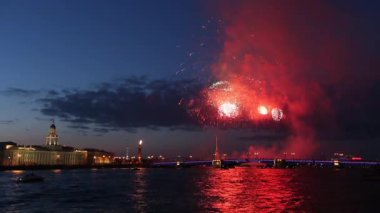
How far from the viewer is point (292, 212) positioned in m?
50.9

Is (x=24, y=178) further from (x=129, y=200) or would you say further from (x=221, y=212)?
(x=221, y=212)

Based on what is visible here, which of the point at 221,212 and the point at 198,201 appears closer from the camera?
the point at 221,212

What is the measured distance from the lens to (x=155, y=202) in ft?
201

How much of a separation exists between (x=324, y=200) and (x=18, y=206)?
3956cm

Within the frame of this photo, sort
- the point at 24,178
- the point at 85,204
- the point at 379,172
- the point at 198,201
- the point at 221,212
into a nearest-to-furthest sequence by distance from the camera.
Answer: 1. the point at 221,212
2. the point at 85,204
3. the point at 198,201
4. the point at 24,178
5. the point at 379,172

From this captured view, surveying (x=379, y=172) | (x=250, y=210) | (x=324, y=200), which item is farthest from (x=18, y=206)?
(x=379, y=172)

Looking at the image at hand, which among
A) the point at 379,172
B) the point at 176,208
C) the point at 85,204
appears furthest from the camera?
the point at 379,172

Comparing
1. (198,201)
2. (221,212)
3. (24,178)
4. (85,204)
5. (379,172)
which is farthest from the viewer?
(379,172)

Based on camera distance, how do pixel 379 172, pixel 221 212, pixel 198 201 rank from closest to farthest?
1. pixel 221 212
2. pixel 198 201
3. pixel 379 172

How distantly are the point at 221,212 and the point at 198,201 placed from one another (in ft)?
41.2

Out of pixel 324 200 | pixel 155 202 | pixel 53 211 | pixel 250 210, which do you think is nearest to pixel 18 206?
pixel 53 211

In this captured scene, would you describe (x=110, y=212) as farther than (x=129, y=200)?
No

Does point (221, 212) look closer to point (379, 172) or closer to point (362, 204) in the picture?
point (362, 204)

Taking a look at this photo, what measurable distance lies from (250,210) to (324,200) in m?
18.6
